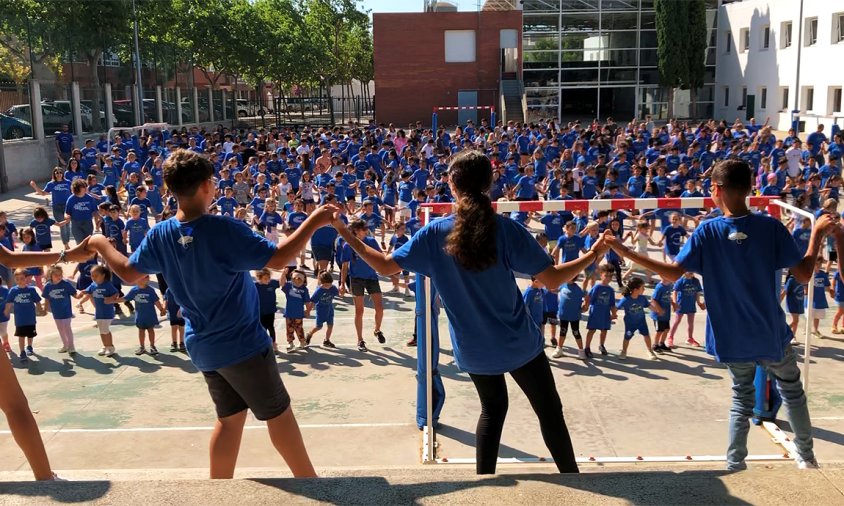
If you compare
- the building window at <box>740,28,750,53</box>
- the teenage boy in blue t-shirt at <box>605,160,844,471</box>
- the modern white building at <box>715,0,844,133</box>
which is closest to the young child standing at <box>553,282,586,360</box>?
the teenage boy in blue t-shirt at <box>605,160,844,471</box>

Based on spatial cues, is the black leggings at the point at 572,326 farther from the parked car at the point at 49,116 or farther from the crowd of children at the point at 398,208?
the parked car at the point at 49,116

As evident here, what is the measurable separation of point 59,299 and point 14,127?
19662 mm

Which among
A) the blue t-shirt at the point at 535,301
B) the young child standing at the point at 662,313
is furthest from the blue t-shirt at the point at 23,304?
the young child standing at the point at 662,313

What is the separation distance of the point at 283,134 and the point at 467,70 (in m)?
18.8

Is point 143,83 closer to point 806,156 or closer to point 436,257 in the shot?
point 806,156

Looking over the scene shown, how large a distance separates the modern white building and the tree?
3.11 m

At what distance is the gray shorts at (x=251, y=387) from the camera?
3742 millimetres

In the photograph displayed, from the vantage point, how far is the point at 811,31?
36312 millimetres

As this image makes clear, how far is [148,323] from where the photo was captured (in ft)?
35.3

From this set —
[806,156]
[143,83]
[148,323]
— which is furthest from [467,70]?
[148,323]

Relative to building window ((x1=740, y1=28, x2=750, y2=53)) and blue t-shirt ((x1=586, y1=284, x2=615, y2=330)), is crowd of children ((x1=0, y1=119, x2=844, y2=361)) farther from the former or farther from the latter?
building window ((x1=740, y1=28, x2=750, y2=53))

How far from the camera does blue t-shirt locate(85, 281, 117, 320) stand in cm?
1072

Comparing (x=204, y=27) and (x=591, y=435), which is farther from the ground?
(x=204, y=27)

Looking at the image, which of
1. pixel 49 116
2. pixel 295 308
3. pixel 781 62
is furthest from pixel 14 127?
pixel 781 62
